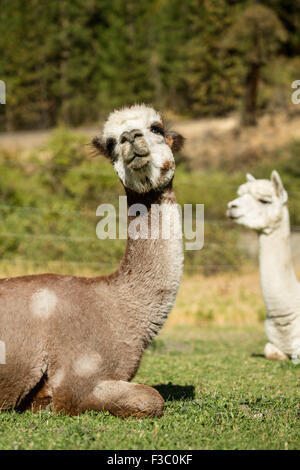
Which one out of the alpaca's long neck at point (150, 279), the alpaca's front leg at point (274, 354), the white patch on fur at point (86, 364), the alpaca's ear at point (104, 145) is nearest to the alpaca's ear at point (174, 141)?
the alpaca's ear at point (104, 145)

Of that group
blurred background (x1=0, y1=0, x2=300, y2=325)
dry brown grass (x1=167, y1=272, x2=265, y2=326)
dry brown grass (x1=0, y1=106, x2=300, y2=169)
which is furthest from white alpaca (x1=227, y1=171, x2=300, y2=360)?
dry brown grass (x1=0, y1=106, x2=300, y2=169)

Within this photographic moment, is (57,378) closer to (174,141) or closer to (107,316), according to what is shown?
(107,316)

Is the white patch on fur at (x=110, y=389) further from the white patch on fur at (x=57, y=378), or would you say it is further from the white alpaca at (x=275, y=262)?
the white alpaca at (x=275, y=262)

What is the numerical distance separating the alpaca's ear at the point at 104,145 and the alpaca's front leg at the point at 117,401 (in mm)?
1633

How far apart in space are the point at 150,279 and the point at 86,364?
28.0 inches

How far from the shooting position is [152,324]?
4176 mm

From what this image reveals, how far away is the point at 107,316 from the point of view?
4129mm

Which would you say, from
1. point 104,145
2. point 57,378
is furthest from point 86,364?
point 104,145

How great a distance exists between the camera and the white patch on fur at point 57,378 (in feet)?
12.7

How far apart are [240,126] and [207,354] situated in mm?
30560

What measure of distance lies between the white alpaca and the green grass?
460 mm

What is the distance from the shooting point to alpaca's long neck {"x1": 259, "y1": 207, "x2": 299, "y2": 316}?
719 cm
